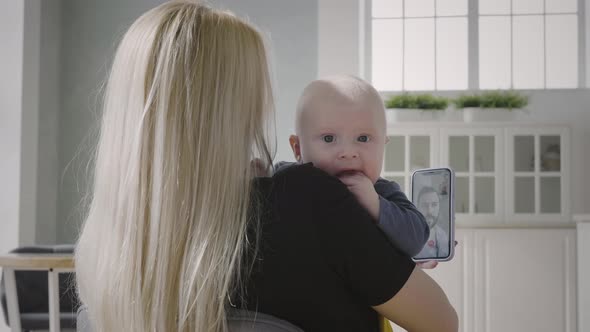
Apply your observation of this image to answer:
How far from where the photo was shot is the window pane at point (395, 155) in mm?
5125

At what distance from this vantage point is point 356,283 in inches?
39.6

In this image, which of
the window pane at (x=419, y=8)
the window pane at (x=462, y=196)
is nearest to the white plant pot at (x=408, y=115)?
the window pane at (x=462, y=196)

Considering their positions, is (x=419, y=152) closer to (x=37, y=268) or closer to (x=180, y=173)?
(x=37, y=268)

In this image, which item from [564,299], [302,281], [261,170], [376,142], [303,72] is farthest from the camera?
[303,72]

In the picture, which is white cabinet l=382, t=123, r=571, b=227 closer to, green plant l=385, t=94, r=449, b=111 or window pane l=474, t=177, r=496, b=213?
window pane l=474, t=177, r=496, b=213

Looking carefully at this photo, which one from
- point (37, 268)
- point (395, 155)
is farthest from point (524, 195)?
point (37, 268)

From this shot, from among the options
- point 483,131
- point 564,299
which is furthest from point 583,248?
point 483,131

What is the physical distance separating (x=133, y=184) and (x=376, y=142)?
0.47 m

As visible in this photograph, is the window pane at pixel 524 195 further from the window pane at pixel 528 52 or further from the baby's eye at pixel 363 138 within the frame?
the baby's eye at pixel 363 138

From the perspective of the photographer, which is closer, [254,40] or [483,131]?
[254,40]

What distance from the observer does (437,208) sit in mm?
1761

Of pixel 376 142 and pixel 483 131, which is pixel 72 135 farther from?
pixel 376 142

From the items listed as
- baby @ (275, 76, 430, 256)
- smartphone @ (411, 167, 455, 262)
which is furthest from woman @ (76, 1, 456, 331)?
smartphone @ (411, 167, 455, 262)

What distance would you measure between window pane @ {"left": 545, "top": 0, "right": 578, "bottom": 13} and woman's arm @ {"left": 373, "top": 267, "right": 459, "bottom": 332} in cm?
533
